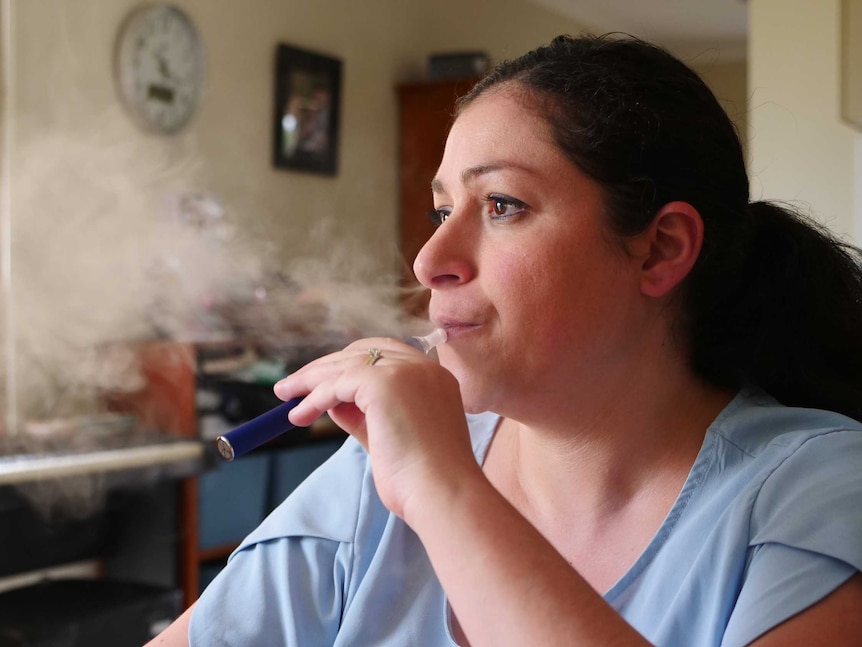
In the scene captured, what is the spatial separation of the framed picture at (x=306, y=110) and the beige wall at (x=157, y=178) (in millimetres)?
57

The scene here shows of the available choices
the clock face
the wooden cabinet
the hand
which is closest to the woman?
the hand

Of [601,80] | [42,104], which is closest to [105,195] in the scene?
[42,104]

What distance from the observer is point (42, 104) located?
352 cm

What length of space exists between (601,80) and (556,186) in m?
0.15

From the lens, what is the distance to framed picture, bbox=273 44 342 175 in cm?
458

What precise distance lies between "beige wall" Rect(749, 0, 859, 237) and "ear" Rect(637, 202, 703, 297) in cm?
94

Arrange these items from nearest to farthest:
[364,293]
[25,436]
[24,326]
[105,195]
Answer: [25,436]
[24,326]
[105,195]
[364,293]

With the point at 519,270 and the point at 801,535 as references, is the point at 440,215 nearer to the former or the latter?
the point at 519,270

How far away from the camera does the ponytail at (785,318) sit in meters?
1.20

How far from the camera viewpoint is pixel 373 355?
100 centimetres

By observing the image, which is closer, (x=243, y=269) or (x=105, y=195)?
(x=105, y=195)

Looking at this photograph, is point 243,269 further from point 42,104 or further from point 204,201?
point 42,104

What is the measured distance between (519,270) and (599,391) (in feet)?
0.61

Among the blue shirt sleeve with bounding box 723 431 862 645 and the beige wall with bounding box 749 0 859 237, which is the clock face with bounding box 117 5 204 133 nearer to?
the beige wall with bounding box 749 0 859 237
